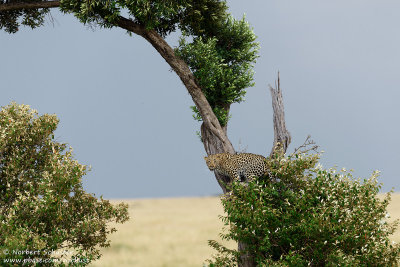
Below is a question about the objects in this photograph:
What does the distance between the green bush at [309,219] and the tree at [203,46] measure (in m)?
1.81

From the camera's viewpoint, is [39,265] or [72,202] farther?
[72,202]

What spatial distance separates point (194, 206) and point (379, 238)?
108 feet

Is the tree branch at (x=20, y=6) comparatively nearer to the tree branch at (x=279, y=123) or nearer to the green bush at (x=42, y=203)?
the green bush at (x=42, y=203)

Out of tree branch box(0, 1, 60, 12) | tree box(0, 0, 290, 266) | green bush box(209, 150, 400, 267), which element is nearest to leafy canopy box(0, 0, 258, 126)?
tree box(0, 0, 290, 266)

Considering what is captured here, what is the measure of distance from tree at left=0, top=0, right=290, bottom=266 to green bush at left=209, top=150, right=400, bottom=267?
1810mm

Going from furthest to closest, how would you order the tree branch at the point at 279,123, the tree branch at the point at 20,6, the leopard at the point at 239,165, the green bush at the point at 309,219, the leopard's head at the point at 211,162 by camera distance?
the tree branch at the point at 20,6
the tree branch at the point at 279,123
the leopard's head at the point at 211,162
the leopard at the point at 239,165
the green bush at the point at 309,219

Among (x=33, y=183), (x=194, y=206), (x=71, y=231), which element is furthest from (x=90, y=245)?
(x=194, y=206)

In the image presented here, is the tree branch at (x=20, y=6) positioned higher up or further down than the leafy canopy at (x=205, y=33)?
higher up

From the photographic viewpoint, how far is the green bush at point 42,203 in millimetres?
11383

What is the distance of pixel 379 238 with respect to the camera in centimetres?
1215

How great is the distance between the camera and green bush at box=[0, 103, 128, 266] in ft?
37.3

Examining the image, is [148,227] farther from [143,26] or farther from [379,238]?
[379,238]

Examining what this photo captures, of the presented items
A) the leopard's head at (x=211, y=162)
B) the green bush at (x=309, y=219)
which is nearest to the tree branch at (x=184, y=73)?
the leopard's head at (x=211, y=162)

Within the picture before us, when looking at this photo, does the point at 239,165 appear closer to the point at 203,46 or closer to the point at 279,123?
the point at 279,123
